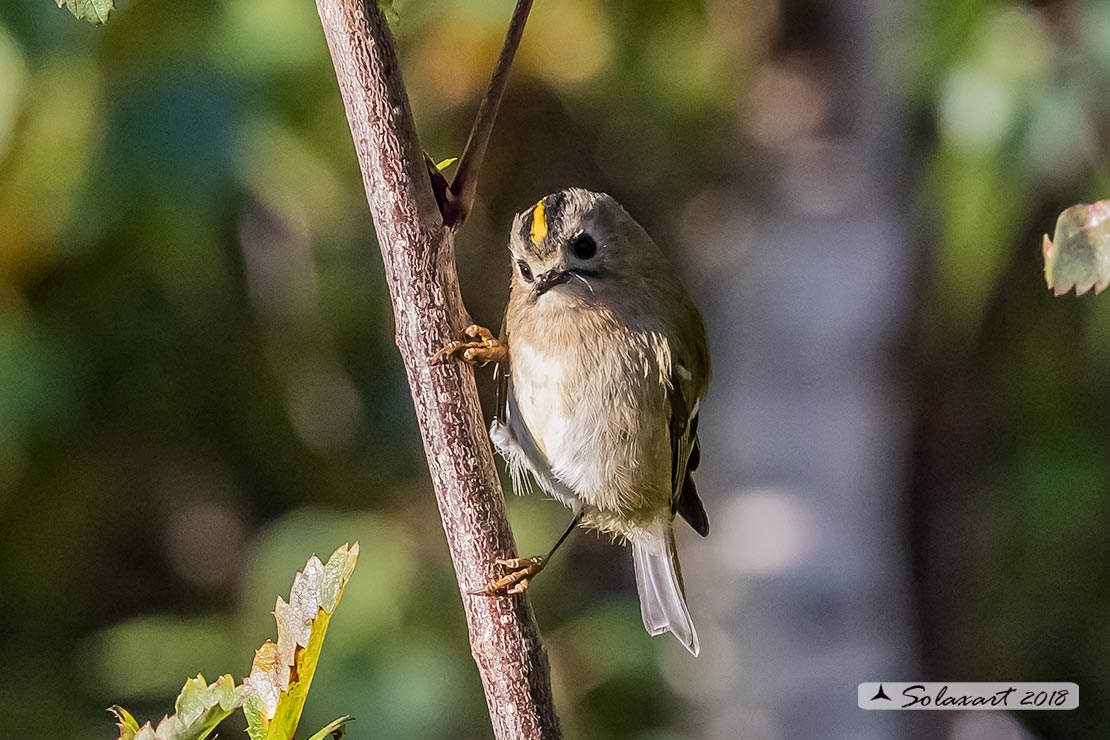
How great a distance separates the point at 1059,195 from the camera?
0.95m

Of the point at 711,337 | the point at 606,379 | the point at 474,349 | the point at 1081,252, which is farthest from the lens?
the point at 711,337

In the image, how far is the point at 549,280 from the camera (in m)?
0.50

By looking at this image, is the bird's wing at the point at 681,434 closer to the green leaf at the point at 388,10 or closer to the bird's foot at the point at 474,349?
the bird's foot at the point at 474,349

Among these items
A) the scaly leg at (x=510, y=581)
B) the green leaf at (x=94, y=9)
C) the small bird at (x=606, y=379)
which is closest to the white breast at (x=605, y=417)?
the small bird at (x=606, y=379)

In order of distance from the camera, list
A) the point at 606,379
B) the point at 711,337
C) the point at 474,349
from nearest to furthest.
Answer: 1. the point at 474,349
2. the point at 606,379
3. the point at 711,337

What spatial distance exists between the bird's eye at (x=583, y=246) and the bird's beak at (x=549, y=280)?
10 millimetres

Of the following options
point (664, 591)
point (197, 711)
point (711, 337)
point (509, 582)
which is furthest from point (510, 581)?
point (711, 337)

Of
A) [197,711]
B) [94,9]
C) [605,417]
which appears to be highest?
[94,9]

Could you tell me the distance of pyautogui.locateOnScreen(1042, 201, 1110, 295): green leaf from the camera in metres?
0.31

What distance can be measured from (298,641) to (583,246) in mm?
217

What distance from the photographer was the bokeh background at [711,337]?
930 mm

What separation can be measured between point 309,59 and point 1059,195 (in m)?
0.63

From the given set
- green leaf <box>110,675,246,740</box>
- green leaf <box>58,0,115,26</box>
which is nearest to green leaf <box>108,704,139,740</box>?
green leaf <box>110,675,246,740</box>

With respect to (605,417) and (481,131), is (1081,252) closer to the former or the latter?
(481,131)
